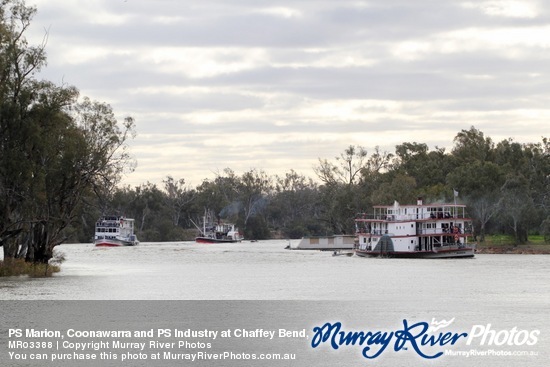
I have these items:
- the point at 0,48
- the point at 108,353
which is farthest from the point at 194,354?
the point at 0,48

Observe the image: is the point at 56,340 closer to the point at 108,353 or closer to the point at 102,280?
the point at 108,353

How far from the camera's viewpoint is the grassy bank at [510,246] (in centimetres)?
13288

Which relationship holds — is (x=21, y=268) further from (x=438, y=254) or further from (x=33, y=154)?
(x=438, y=254)

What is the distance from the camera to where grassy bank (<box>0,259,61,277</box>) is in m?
73.2

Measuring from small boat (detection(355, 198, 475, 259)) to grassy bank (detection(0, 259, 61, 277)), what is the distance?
49.7 meters

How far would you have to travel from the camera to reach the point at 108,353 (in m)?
36.1

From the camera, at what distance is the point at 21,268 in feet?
244

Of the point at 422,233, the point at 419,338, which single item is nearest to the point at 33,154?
the point at 419,338

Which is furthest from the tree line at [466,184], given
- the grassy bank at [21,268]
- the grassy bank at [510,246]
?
the grassy bank at [21,268]

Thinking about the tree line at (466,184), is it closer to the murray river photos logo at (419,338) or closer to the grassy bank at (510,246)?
the grassy bank at (510,246)

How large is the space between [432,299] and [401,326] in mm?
15706

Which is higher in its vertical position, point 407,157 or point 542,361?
point 407,157

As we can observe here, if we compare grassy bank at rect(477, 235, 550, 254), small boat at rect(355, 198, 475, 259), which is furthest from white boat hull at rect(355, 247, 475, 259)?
grassy bank at rect(477, 235, 550, 254)

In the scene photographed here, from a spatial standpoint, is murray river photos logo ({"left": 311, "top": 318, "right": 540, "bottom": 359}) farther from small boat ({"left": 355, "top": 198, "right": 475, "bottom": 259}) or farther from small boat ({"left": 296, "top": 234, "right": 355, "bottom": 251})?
small boat ({"left": 296, "top": 234, "right": 355, "bottom": 251})
